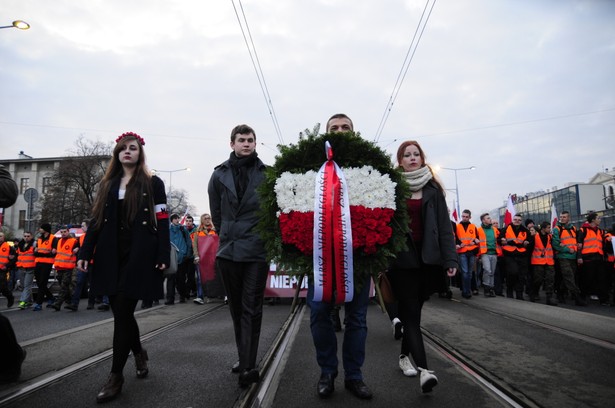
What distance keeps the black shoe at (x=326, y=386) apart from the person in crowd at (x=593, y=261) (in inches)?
358

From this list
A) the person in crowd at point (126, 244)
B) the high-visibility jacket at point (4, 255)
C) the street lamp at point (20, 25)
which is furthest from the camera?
the street lamp at point (20, 25)

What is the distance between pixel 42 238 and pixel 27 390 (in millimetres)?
8057

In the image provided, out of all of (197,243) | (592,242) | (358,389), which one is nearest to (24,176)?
(197,243)

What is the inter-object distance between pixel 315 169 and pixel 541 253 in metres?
9.05

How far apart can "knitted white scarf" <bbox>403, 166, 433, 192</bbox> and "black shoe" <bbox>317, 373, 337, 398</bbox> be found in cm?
166

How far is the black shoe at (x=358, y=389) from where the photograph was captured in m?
2.88

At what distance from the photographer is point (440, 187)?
3424 millimetres

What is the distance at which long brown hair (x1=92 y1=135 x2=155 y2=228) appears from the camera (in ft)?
11.1

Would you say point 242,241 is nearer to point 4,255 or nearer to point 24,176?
point 4,255

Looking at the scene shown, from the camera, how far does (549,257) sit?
9656 mm

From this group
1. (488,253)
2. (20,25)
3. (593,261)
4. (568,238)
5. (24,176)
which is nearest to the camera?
(593,261)

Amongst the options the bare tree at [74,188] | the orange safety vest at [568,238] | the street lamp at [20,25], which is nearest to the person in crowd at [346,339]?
the orange safety vest at [568,238]

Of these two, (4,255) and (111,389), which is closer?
(111,389)

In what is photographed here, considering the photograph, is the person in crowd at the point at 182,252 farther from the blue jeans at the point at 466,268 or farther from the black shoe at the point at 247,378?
the black shoe at the point at 247,378
